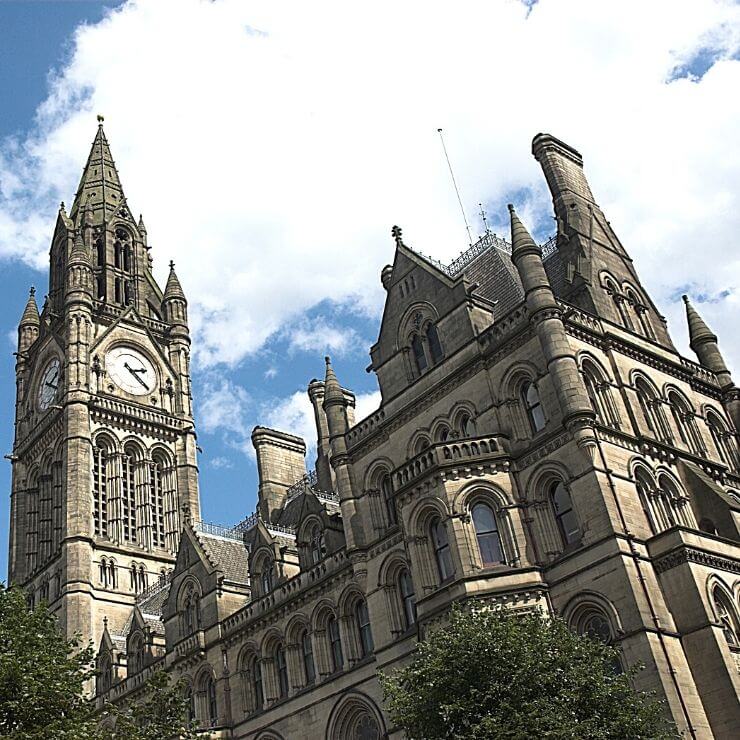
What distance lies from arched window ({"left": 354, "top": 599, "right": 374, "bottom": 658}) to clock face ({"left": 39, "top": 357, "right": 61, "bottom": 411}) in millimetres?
37961

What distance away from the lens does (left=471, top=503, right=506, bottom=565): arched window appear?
96.3 ft

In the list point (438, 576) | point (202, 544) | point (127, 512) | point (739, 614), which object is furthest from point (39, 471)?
point (739, 614)

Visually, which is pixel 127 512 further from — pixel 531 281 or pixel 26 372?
pixel 531 281

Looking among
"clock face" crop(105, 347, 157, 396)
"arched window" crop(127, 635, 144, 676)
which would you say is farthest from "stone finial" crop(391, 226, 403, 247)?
"clock face" crop(105, 347, 157, 396)

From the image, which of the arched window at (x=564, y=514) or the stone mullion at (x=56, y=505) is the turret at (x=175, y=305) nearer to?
the stone mullion at (x=56, y=505)

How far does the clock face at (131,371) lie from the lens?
68.3m

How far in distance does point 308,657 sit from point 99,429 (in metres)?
31.8

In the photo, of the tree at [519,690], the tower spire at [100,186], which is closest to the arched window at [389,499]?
the tree at [519,690]

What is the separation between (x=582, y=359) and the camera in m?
31.6

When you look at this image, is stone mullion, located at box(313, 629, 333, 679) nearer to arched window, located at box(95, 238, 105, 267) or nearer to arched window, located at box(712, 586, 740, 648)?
arched window, located at box(712, 586, 740, 648)

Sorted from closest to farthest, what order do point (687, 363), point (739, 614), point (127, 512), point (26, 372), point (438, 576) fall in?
point (739, 614) < point (438, 576) < point (687, 363) < point (127, 512) < point (26, 372)

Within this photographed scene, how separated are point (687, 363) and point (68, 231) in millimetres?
52474

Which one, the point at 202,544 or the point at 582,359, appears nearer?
the point at 582,359

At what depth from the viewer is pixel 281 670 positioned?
38.5 m
